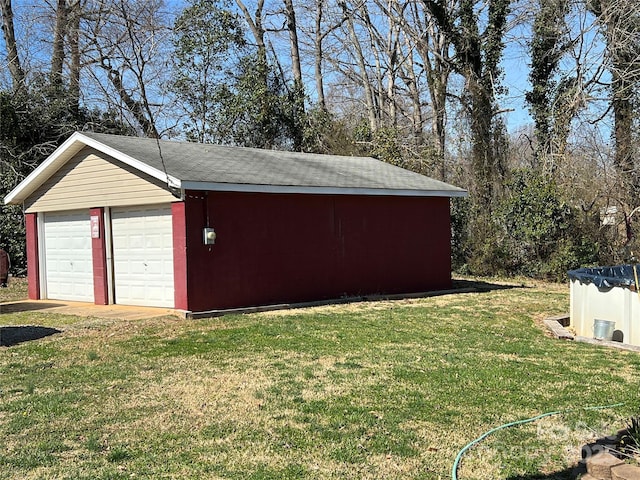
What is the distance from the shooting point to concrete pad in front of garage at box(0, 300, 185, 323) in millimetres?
10883

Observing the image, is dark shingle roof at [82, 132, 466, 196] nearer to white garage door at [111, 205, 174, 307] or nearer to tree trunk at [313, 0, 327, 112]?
white garage door at [111, 205, 174, 307]

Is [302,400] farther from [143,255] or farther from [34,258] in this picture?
[34,258]

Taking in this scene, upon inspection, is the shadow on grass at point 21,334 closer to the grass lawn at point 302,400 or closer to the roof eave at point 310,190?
the grass lawn at point 302,400

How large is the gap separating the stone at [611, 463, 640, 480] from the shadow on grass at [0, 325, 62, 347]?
768 cm

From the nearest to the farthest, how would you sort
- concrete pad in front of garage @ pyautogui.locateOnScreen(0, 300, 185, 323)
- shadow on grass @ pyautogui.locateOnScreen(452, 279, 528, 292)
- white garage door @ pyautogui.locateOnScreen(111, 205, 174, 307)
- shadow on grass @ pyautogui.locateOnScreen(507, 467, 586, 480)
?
shadow on grass @ pyautogui.locateOnScreen(507, 467, 586, 480) → concrete pad in front of garage @ pyautogui.locateOnScreen(0, 300, 185, 323) → white garage door @ pyautogui.locateOnScreen(111, 205, 174, 307) → shadow on grass @ pyautogui.locateOnScreen(452, 279, 528, 292)

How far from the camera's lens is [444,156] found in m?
22.6

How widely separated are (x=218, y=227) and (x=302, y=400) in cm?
626

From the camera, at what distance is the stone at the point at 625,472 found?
10.8ft

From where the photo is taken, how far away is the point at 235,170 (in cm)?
1216

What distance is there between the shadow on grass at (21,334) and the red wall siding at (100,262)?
294 centimetres

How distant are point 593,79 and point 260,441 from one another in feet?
57.3

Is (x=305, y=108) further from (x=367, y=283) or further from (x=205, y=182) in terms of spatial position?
(x=205, y=182)

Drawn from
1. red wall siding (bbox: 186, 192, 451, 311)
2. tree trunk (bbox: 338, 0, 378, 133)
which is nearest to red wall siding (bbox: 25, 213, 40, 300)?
red wall siding (bbox: 186, 192, 451, 311)

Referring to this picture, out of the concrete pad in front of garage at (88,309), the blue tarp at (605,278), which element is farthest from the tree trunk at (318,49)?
the blue tarp at (605,278)
